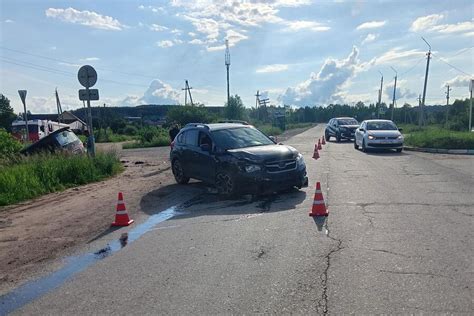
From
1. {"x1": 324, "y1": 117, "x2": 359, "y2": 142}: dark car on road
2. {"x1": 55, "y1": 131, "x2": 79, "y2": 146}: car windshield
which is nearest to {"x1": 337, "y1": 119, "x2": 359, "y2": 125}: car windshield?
{"x1": 324, "y1": 117, "x2": 359, "y2": 142}: dark car on road

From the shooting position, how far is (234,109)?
5859cm

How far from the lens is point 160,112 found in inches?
5103

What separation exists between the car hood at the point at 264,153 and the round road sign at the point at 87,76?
6775 millimetres

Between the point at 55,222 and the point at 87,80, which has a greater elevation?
the point at 87,80

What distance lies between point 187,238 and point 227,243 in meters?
0.77

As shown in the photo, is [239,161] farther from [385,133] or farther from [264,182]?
[385,133]

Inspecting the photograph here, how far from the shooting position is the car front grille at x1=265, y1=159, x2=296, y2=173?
33.0 feet

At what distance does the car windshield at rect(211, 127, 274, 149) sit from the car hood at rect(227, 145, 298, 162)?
390 mm

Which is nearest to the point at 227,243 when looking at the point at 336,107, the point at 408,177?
the point at 408,177

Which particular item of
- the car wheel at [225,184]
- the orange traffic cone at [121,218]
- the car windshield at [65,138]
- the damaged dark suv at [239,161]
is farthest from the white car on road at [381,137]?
the orange traffic cone at [121,218]

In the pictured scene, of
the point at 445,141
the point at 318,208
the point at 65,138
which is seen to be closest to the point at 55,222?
the point at 318,208

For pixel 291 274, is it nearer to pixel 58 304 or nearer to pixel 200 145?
pixel 58 304

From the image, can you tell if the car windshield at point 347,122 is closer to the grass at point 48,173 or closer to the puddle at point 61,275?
the grass at point 48,173

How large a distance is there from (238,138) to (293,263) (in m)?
6.22
